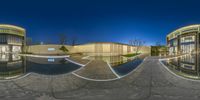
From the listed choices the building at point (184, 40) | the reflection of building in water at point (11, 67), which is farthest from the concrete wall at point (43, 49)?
the building at point (184, 40)

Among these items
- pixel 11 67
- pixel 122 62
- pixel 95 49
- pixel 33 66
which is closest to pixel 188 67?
pixel 122 62

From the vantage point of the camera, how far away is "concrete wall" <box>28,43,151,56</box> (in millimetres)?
783

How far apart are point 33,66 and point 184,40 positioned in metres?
1.00

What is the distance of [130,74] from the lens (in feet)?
3.37

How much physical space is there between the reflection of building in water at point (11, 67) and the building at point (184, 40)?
100 centimetres

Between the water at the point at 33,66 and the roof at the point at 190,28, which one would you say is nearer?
the roof at the point at 190,28

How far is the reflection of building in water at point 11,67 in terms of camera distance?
0.95 m

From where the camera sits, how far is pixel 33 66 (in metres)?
1.03

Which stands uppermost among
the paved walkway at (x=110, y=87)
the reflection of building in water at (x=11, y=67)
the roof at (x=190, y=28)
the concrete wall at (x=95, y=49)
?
the roof at (x=190, y=28)

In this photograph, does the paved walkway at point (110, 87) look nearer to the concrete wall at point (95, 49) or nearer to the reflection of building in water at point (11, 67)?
the reflection of building in water at point (11, 67)

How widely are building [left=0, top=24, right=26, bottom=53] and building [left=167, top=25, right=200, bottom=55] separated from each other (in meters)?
0.91

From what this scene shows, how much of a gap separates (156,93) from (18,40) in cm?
91

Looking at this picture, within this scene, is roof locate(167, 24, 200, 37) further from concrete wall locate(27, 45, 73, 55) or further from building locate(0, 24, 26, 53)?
building locate(0, 24, 26, 53)

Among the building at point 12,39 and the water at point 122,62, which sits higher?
the building at point 12,39
